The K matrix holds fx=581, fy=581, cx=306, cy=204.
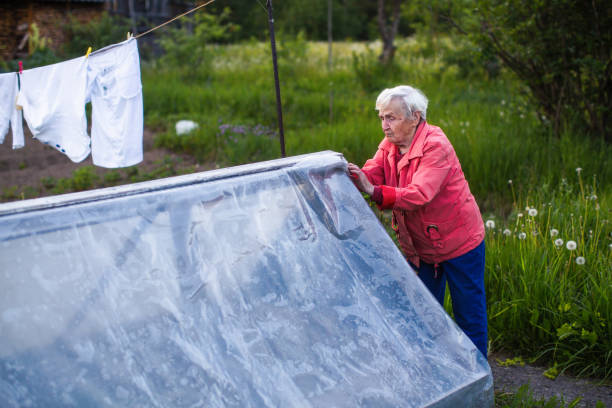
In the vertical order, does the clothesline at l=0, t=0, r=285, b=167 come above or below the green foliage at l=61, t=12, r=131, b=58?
below

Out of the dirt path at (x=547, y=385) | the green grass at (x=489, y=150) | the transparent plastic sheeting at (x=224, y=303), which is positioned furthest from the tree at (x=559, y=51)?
the transparent plastic sheeting at (x=224, y=303)

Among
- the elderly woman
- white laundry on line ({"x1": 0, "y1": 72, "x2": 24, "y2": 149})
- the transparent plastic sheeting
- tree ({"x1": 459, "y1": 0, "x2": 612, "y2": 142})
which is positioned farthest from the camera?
tree ({"x1": 459, "y1": 0, "x2": 612, "y2": 142})

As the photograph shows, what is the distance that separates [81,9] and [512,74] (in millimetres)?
15180

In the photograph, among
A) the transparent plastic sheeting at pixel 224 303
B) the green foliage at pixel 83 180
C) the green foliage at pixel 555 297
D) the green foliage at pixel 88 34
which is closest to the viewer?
the transparent plastic sheeting at pixel 224 303

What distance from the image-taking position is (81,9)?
18172 mm

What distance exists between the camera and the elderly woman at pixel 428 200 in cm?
269

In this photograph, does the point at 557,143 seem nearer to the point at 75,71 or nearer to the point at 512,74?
the point at 512,74

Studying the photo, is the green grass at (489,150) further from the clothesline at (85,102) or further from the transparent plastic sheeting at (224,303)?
the clothesline at (85,102)

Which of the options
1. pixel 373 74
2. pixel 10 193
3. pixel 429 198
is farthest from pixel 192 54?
pixel 429 198

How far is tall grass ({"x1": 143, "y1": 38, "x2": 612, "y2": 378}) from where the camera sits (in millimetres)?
3570

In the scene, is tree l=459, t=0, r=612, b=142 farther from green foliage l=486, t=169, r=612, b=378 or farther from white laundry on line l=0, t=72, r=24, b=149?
white laundry on line l=0, t=72, r=24, b=149

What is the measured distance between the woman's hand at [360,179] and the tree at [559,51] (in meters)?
4.67

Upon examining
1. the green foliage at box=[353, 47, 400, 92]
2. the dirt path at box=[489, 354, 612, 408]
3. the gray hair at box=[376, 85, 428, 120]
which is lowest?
the dirt path at box=[489, 354, 612, 408]

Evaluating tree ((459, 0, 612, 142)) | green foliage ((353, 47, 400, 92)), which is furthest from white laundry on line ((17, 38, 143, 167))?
green foliage ((353, 47, 400, 92))
